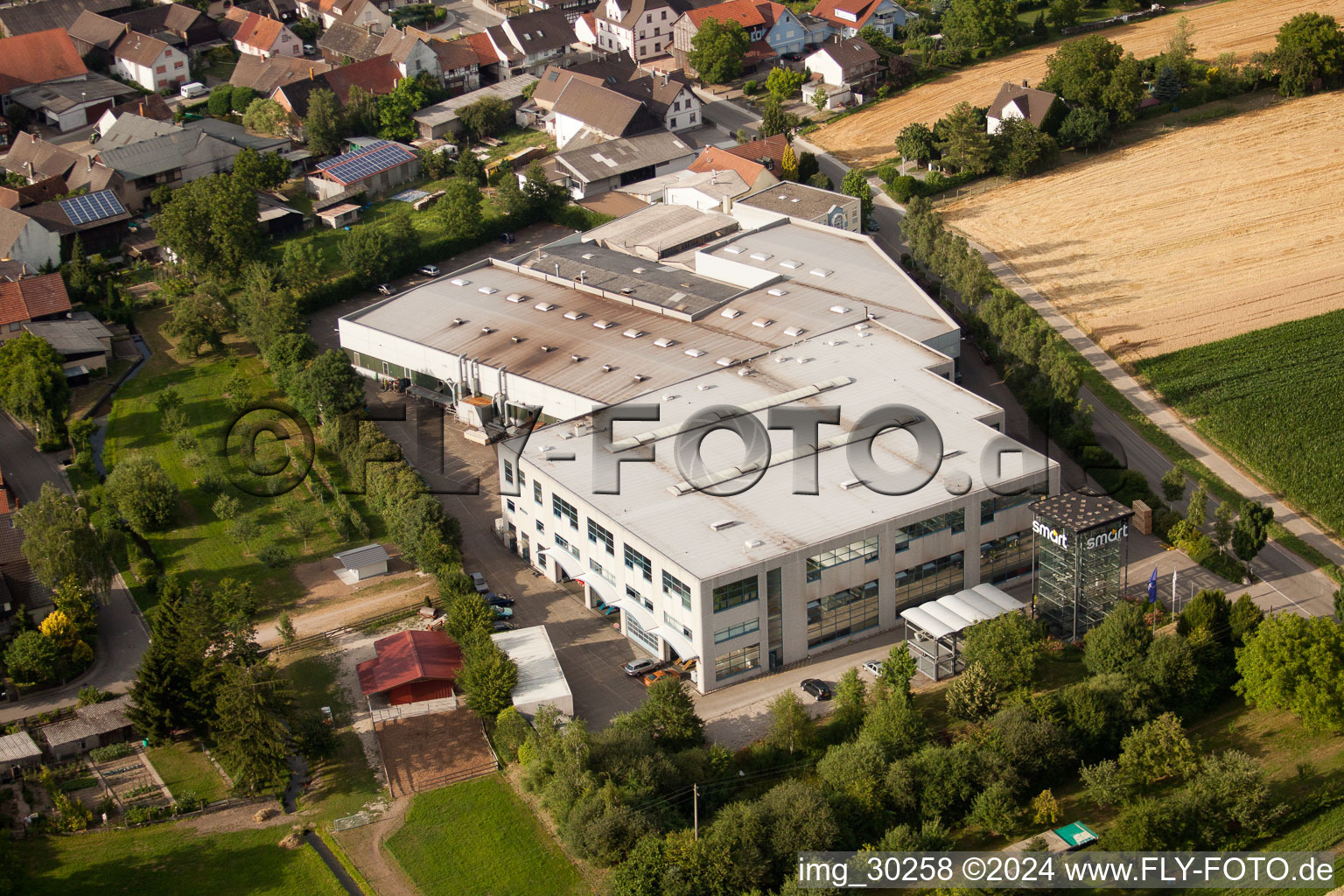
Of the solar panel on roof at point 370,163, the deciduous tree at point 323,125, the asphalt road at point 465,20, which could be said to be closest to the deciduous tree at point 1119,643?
the solar panel on roof at point 370,163

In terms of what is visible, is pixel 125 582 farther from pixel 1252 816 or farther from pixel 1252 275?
pixel 1252 275

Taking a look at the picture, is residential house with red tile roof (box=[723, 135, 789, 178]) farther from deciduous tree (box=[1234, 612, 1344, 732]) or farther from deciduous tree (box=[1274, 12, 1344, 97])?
deciduous tree (box=[1234, 612, 1344, 732])

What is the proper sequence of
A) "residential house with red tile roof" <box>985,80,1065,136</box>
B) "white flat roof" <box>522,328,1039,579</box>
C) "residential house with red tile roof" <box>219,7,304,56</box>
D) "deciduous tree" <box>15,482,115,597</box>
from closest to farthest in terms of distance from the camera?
1. "white flat roof" <box>522,328,1039,579</box>
2. "deciduous tree" <box>15,482,115,597</box>
3. "residential house with red tile roof" <box>985,80,1065,136</box>
4. "residential house with red tile roof" <box>219,7,304,56</box>

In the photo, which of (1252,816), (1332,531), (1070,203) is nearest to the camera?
(1252,816)

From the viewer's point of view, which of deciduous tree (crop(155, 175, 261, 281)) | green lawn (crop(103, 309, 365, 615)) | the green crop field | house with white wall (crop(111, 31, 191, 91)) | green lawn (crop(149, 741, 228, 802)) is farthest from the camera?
house with white wall (crop(111, 31, 191, 91))

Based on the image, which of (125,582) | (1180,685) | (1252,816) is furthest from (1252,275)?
(125,582)

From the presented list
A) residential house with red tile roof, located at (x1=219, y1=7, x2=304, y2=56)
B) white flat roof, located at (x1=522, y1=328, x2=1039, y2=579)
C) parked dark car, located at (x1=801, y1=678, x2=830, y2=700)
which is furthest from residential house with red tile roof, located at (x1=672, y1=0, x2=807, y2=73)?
parked dark car, located at (x1=801, y1=678, x2=830, y2=700)

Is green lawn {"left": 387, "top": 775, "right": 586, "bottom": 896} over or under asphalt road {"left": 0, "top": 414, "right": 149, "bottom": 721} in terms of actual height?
under
